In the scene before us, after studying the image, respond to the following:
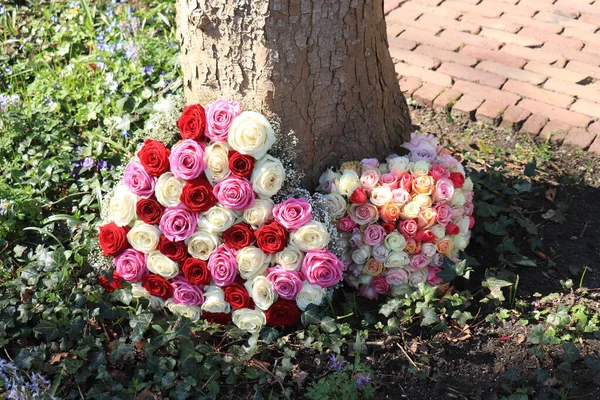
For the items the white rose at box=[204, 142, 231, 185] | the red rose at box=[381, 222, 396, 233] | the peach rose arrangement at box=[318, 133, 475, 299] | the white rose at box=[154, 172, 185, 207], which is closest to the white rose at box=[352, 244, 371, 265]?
the peach rose arrangement at box=[318, 133, 475, 299]

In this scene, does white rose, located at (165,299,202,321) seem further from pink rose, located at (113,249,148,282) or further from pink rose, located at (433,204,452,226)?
pink rose, located at (433,204,452,226)

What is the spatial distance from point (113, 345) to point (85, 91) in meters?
1.82

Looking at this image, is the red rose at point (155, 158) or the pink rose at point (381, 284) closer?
the red rose at point (155, 158)

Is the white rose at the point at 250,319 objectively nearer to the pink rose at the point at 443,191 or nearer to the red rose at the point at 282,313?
the red rose at the point at 282,313

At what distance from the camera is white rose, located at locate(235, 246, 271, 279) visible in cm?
289

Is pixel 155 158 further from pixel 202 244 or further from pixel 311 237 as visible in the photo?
pixel 311 237

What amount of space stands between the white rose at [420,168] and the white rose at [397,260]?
0.34m

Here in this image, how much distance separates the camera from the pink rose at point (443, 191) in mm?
3109

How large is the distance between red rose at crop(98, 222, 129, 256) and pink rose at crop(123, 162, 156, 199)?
0.57 ft

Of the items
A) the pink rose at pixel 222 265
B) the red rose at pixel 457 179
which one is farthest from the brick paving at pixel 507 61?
the pink rose at pixel 222 265

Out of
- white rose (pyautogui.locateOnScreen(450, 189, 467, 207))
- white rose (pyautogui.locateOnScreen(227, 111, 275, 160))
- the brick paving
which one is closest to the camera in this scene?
white rose (pyautogui.locateOnScreen(227, 111, 275, 160))

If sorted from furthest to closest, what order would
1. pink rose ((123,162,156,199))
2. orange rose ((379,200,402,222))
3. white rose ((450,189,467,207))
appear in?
white rose ((450,189,467,207)), orange rose ((379,200,402,222)), pink rose ((123,162,156,199))

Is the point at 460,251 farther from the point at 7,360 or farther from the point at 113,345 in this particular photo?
the point at 7,360

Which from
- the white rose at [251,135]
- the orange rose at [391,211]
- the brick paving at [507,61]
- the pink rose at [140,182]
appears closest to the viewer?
the white rose at [251,135]
